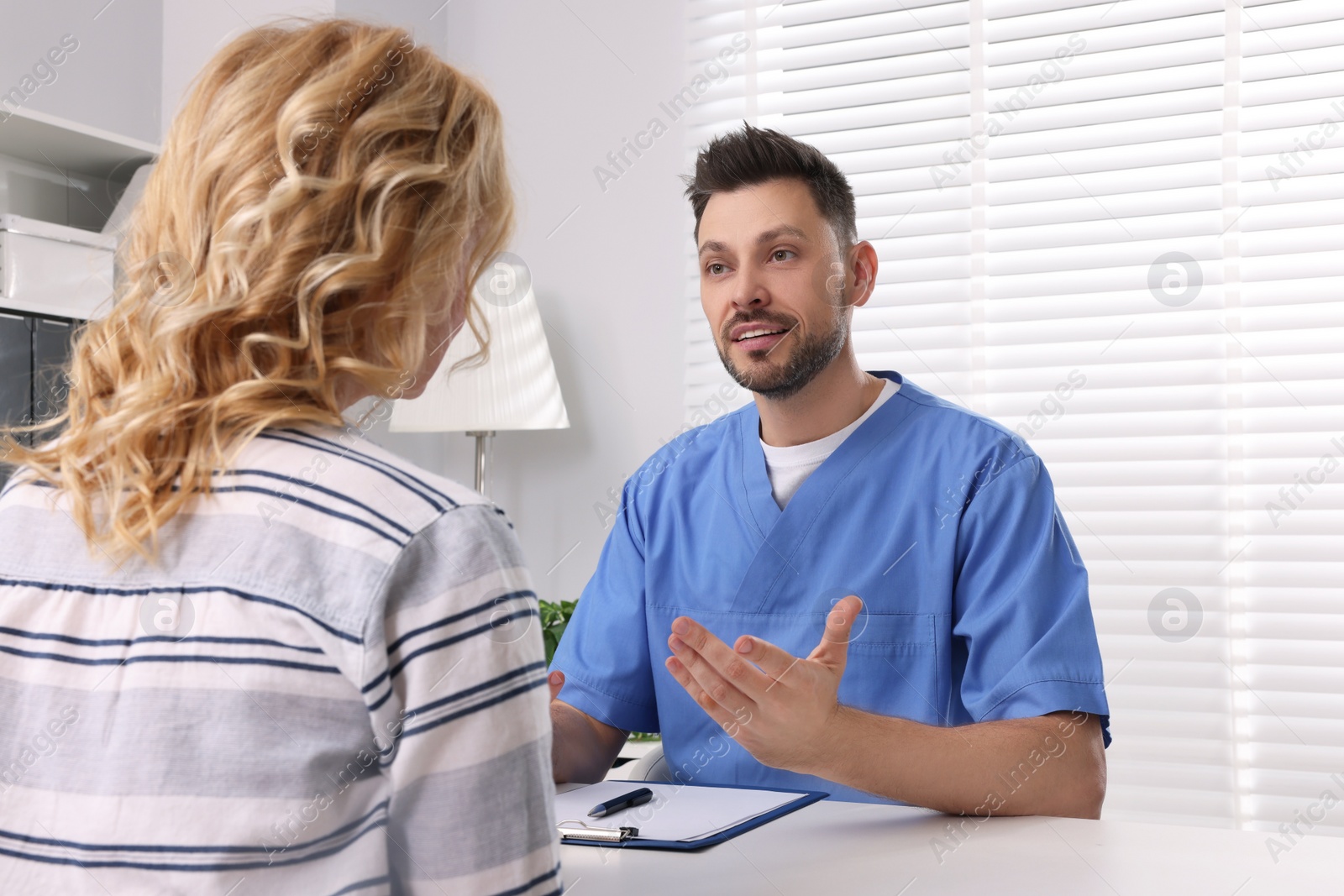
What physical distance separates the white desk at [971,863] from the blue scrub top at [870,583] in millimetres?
226

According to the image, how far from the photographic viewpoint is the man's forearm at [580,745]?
4.11 ft

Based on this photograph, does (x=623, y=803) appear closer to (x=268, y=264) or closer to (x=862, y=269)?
(x=268, y=264)

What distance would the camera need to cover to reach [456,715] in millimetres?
533

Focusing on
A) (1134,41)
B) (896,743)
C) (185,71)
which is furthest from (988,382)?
(185,71)

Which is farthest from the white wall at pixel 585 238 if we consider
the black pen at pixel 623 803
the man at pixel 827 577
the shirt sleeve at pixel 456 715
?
the shirt sleeve at pixel 456 715

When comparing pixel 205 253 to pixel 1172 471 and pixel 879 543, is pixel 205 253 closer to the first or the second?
pixel 879 543

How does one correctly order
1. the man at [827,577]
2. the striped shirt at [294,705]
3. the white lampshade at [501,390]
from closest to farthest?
the striped shirt at [294,705], the man at [827,577], the white lampshade at [501,390]

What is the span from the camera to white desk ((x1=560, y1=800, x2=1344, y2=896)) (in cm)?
81

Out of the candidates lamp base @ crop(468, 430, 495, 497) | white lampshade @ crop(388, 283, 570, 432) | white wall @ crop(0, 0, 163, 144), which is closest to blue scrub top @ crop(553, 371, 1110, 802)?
white lampshade @ crop(388, 283, 570, 432)

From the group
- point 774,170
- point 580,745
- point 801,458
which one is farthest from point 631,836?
point 774,170

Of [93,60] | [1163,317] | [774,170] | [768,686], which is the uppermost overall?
[93,60]

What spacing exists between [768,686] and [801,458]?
591mm

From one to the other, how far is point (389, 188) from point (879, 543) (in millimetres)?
895

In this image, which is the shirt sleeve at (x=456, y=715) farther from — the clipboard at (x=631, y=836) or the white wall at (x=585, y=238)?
the white wall at (x=585, y=238)
